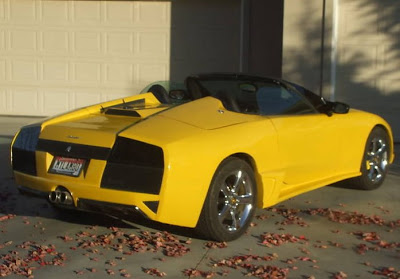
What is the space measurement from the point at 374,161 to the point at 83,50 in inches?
268

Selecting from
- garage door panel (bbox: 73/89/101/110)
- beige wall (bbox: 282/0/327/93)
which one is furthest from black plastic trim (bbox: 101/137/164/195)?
garage door panel (bbox: 73/89/101/110)

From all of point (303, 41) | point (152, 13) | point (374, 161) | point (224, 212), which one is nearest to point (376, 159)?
point (374, 161)

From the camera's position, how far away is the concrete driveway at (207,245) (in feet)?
17.0

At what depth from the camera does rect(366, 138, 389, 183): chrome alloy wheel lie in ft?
25.5

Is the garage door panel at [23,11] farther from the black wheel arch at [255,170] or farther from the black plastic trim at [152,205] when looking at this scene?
the black plastic trim at [152,205]

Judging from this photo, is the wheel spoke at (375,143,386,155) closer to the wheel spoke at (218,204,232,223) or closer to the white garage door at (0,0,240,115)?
the wheel spoke at (218,204,232,223)

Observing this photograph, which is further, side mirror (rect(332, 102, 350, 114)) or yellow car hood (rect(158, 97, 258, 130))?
side mirror (rect(332, 102, 350, 114))

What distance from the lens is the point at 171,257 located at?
17.9 ft

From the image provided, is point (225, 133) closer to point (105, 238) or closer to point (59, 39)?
point (105, 238)

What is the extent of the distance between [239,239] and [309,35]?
5916mm

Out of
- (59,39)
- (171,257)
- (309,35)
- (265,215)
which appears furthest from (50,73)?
(171,257)

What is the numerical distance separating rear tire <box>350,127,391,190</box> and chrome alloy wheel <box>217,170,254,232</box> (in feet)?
6.99

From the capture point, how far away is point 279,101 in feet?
22.1

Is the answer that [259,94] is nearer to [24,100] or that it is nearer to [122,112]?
[122,112]
